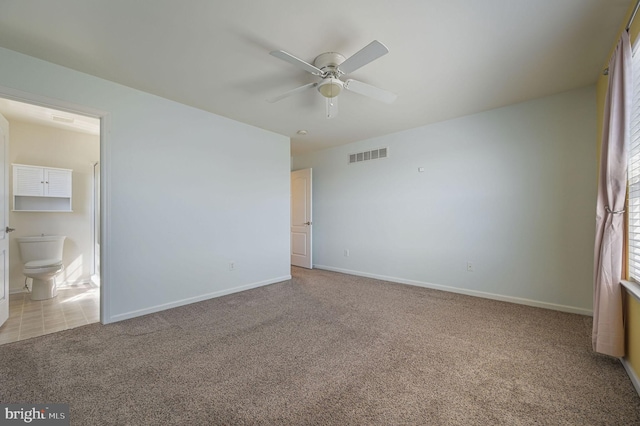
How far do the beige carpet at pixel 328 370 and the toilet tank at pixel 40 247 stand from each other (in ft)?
6.75

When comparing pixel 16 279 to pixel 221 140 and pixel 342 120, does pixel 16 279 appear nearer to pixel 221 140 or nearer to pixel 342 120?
pixel 221 140

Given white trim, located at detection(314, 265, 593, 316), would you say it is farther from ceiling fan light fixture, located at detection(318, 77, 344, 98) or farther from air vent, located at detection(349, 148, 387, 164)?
ceiling fan light fixture, located at detection(318, 77, 344, 98)

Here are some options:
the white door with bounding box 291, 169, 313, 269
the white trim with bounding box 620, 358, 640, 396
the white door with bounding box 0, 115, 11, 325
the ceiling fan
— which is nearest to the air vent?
the white door with bounding box 291, 169, 313, 269

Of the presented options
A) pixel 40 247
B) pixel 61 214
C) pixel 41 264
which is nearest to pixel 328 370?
pixel 41 264

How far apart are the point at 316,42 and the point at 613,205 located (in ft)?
8.34

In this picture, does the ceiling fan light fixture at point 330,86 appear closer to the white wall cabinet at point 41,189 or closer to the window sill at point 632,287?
the window sill at point 632,287

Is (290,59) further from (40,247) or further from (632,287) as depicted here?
(40,247)

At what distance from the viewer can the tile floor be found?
8.09 ft

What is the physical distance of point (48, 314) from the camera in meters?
2.91

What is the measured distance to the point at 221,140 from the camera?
11.7 ft

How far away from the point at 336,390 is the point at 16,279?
4.88 m

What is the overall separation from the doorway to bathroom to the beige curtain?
182 inches

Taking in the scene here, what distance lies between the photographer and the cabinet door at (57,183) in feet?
12.4

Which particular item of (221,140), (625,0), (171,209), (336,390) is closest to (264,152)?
(221,140)
